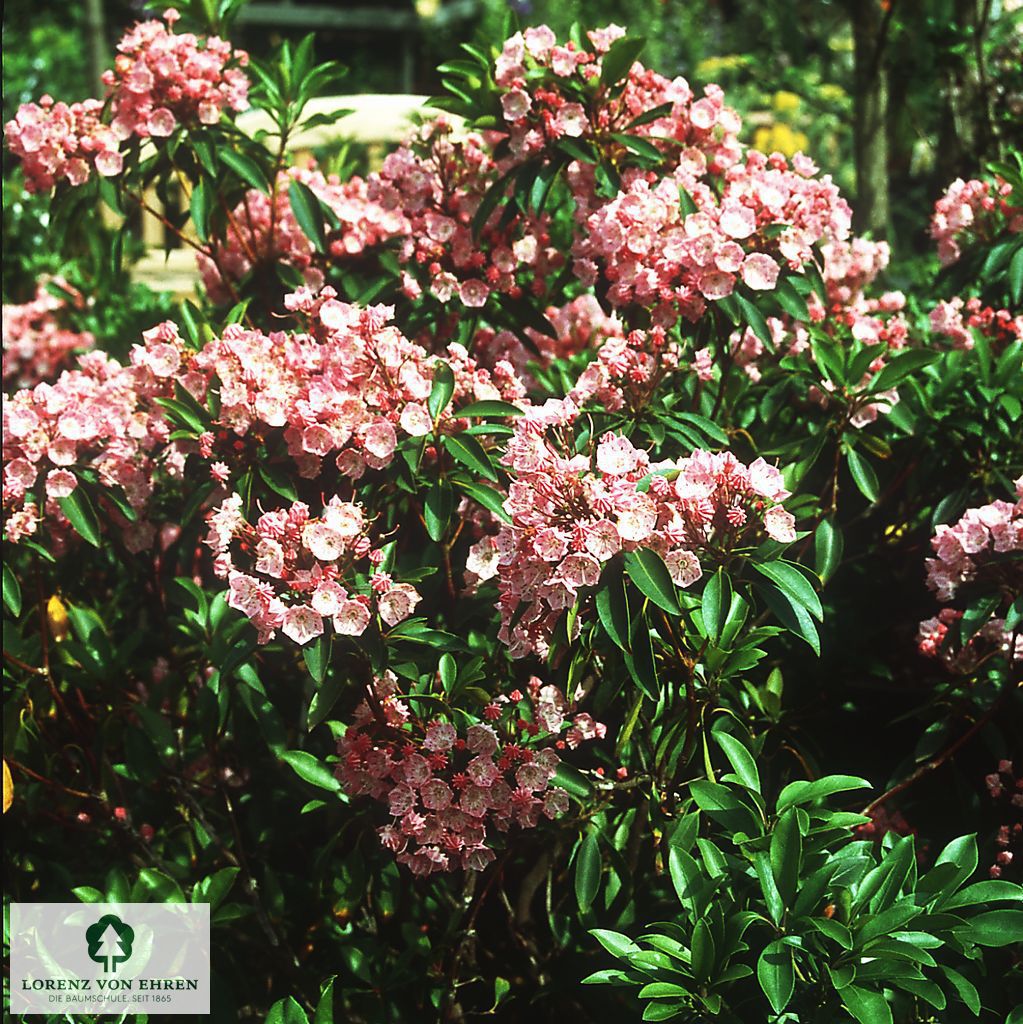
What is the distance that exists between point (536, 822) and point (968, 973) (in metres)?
0.59

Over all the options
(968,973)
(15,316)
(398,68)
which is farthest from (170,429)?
(398,68)

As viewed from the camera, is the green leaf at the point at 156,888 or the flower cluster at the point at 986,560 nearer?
the flower cluster at the point at 986,560

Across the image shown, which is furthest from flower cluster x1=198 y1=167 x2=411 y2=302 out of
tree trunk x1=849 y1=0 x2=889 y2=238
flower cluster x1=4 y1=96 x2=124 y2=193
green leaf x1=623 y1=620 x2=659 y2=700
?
tree trunk x1=849 y1=0 x2=889 y2=238

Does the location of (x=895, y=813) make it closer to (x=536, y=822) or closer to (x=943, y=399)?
(x=536, y=822)

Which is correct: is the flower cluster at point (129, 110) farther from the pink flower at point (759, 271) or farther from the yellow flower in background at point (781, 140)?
the yellow flower in background at point (781, 140)

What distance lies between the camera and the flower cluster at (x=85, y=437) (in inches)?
78.4

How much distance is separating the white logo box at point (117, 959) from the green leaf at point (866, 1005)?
3.17 feet

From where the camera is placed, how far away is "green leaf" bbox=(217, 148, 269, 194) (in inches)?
90.5

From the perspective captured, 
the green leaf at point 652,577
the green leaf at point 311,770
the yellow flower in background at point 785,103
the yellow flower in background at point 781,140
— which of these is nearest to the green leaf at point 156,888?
the green leaf at point 311,770

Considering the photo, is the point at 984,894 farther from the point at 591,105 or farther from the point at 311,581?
the point at 591,105

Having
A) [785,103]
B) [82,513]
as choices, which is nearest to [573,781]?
[82,513]

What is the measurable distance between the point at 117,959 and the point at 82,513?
681 mm

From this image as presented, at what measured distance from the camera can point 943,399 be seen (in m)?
2.19

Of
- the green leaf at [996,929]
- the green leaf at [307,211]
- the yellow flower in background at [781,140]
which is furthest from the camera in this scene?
the yellow flower in background at [781,140]
